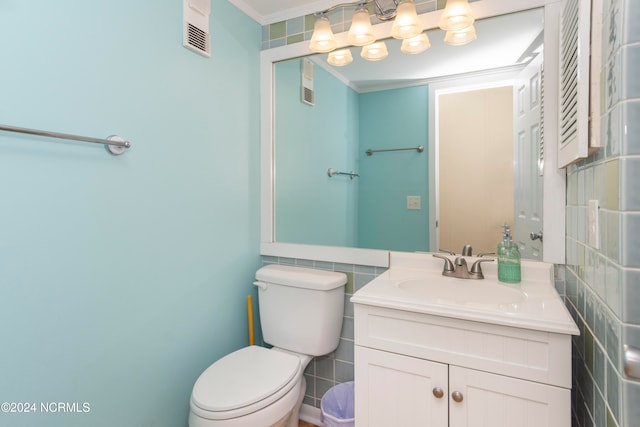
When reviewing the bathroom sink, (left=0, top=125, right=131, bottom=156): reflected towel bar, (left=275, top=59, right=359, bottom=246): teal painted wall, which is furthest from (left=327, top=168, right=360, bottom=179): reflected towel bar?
(left=0, top=125, right=131, bottom=156): reflected towel bar

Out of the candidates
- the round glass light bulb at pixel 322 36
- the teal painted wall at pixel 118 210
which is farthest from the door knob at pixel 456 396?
the round glass light bulb at pixel 322 36

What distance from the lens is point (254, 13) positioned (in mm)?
1858

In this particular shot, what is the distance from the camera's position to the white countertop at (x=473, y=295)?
3.27ft

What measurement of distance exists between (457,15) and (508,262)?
993 millimetres

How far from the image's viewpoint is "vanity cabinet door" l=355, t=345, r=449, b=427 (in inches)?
42.9

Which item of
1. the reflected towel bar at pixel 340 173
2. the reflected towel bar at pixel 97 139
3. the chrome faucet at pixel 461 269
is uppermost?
Answer: the reflected towel bar at pixel 97 139

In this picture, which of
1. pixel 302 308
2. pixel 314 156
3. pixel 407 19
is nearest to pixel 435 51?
pixel 407 19

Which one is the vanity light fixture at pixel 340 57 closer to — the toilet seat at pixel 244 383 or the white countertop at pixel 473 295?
the white countertop at pixel 473 295

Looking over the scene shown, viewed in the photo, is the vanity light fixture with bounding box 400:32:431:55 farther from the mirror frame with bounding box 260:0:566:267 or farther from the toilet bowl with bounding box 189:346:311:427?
the toilet bowl with bounding box 189:346:311:427

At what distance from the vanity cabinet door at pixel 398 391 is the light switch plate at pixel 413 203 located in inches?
30.0

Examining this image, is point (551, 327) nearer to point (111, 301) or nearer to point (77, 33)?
point (111, 301)

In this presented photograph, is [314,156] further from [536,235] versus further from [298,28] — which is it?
[536,235]

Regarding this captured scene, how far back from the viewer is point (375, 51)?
167cm

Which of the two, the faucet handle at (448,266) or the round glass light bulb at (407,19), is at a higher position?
the round glass light bulb at (407,19)
